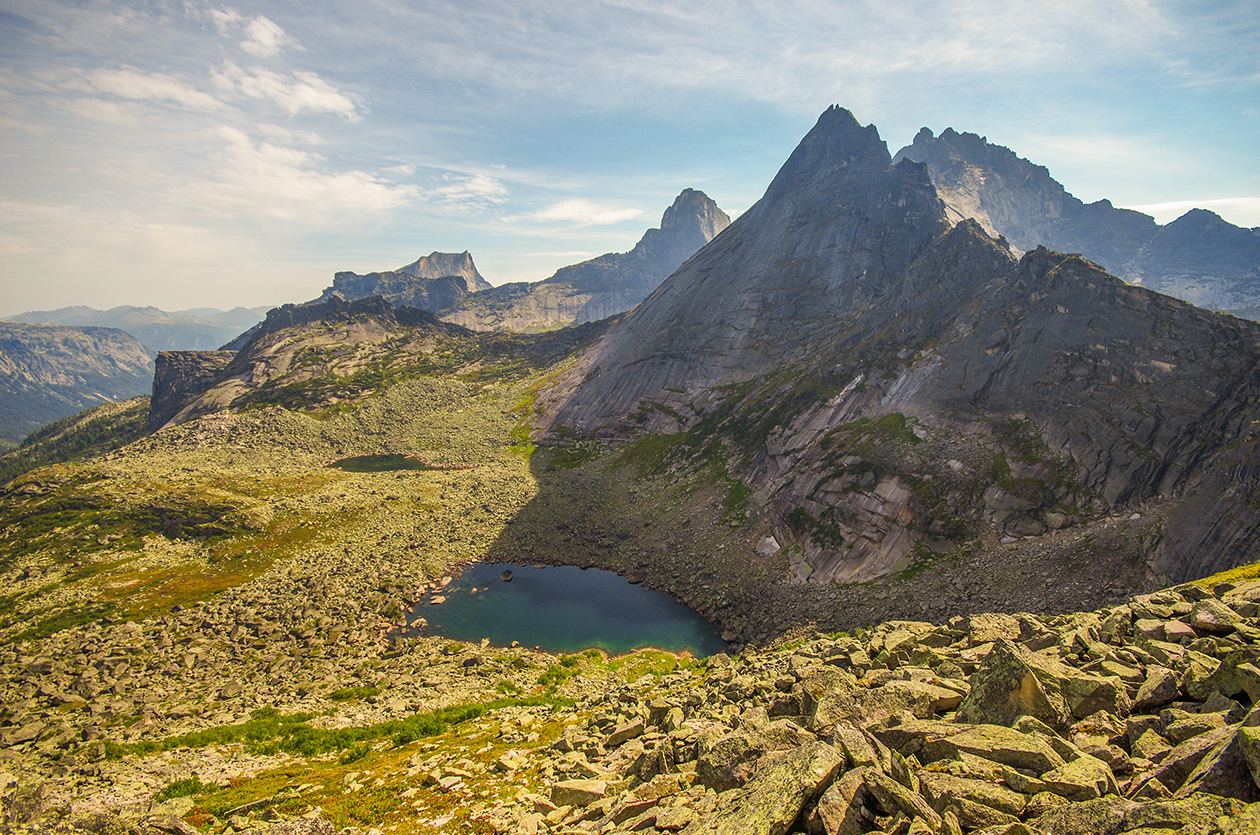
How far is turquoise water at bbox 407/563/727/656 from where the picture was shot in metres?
55.0

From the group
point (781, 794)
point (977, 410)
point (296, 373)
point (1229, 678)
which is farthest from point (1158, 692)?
point (296, 373)

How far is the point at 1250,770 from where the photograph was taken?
→ 9648 millimetres

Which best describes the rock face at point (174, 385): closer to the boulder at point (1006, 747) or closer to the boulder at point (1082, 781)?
the boulder at point (1006, 747)

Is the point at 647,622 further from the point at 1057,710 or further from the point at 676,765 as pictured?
the point at 1057,710

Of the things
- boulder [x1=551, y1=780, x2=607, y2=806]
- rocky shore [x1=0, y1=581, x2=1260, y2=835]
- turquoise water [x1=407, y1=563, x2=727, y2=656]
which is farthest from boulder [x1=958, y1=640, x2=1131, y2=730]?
turquoise water [x1=407, y1=563, x2=727, y2=656]

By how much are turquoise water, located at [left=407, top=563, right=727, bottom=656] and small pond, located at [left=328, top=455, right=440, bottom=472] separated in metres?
55.1

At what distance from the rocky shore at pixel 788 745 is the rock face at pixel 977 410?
82.8ft

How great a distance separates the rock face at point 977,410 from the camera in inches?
1869

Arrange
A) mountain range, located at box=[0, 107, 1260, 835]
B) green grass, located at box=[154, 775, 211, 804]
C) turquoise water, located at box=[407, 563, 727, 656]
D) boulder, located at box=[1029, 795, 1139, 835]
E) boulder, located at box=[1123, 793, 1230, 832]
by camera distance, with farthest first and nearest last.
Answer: turquoise water, located at box=[407, 563, 727, 656] < green grass, located at box=[154, 775, 211, 804] < mountain range, located at box=[0, 107, 1260, 835] < boulder, located at box=[1029, 795, 1139, 835] < boulder, located at box=[1123, 793, 1230, 832]

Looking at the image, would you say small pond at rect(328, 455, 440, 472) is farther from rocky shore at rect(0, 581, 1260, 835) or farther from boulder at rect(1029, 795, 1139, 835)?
boulder at rect(1029, 795, 1139, 835)

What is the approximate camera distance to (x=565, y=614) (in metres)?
60.6

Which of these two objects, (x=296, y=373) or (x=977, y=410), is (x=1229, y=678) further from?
(x=296, y=373)

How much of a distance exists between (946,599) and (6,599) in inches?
4049

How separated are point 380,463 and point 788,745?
406 feet
